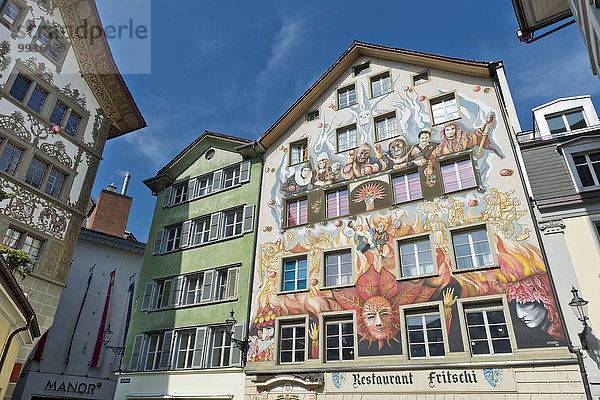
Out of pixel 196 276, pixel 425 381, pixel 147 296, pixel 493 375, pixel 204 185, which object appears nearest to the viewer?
pixel 493 375

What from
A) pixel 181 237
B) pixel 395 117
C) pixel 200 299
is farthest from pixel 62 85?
pixel 395 117

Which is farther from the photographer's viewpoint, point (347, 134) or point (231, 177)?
point (231, 177)

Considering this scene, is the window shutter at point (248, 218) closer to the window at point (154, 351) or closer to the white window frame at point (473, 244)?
the window at point (154, 351)

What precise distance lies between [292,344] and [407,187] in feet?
25.7

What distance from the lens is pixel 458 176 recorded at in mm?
16172

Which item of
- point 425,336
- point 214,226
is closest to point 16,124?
point 214,226

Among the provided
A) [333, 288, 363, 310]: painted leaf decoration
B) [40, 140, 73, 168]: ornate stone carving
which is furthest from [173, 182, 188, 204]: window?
[333, 288, 363, 310]: painted leaf decoration

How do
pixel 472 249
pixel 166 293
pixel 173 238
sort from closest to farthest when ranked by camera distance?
1. pixel 472 249
2. pixel 166 293
3. pixel 173 238

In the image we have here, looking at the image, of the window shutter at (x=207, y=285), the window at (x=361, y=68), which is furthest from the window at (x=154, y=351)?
the window at (x=361, y=68)

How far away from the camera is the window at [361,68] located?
21.6 m

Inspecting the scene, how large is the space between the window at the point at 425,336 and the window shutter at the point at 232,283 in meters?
8.10

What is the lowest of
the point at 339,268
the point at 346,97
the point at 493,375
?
the point at 493,375

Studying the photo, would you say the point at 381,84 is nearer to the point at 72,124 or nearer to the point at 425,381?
the point at 425,381

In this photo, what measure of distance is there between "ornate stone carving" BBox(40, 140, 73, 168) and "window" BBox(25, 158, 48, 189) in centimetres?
65
